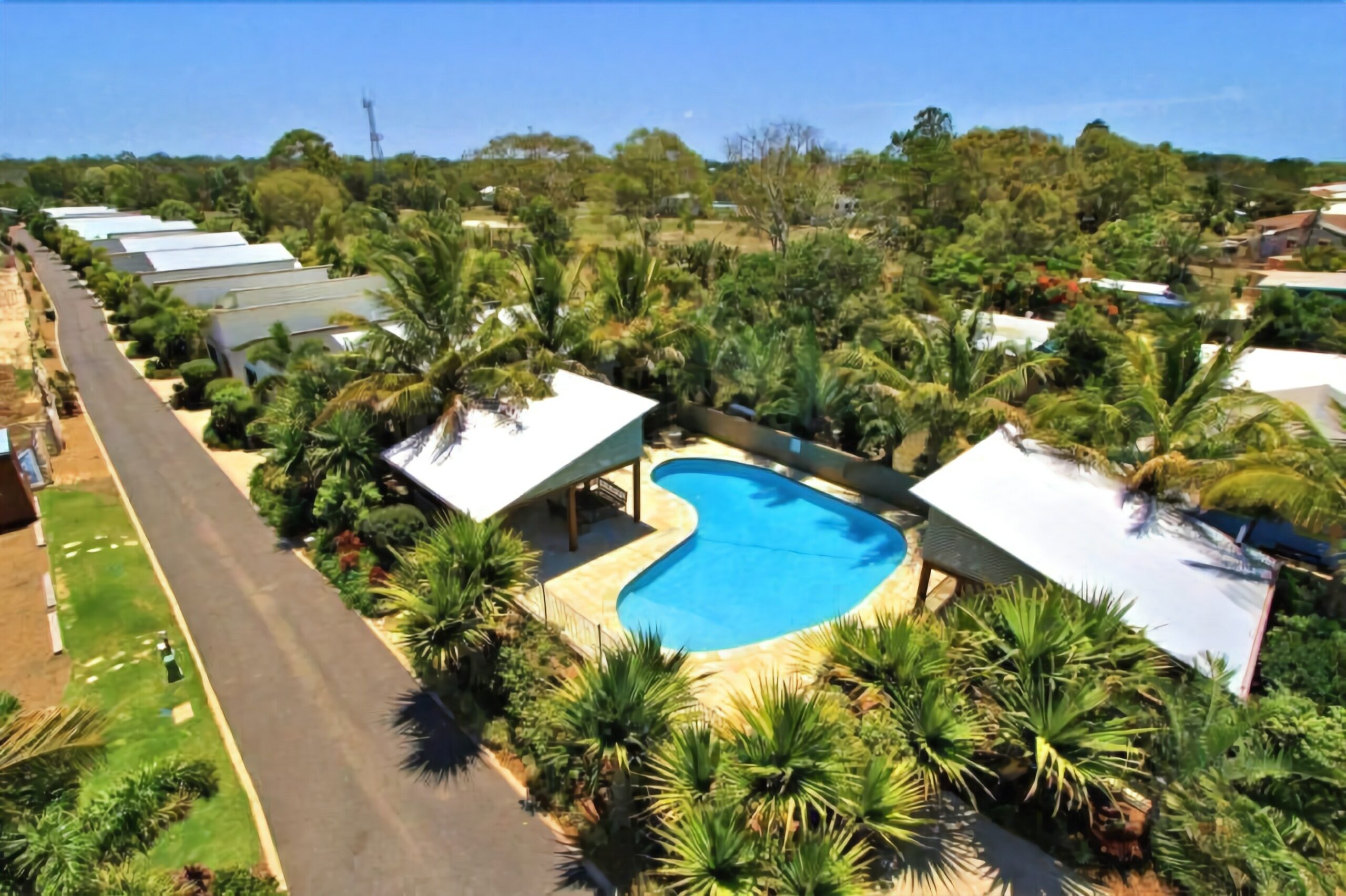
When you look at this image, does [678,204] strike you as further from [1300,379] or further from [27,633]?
[27,633]

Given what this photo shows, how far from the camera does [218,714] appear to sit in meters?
11.9

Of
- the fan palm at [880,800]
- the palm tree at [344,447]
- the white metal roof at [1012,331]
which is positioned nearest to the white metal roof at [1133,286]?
the white metal roof at [1012,331]

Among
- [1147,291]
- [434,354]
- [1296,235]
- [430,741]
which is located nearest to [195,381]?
[434,354]

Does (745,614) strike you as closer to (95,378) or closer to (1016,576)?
(1016,576)

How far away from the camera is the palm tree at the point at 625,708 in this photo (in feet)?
28.4

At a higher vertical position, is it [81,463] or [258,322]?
[258,322]

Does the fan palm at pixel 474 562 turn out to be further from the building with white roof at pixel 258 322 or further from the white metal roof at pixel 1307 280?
the white metal roof at pixel 1307 280

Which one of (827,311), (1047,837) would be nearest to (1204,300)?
(827,311)

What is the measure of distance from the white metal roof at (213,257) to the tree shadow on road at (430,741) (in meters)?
35.5

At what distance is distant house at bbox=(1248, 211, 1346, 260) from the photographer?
49281 mm

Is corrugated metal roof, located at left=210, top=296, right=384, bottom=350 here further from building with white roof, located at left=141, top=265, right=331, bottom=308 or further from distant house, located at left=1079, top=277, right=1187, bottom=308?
distant house, located at left=1079, top=277, right=1187, bottom=308

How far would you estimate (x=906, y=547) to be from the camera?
17.3 metres

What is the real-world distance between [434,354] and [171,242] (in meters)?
42.8

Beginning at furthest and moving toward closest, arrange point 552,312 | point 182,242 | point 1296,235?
point 1296,235 → point 182,242 → point 552,312
